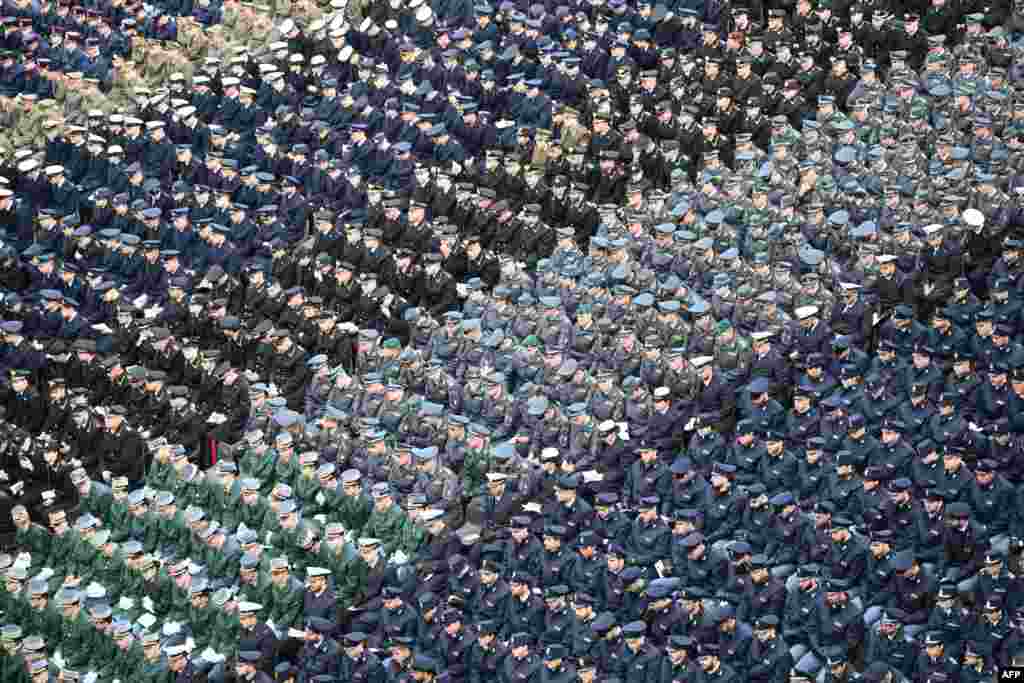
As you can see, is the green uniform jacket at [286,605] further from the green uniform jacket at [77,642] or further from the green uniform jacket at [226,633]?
the green uniform jacket at [77,642]

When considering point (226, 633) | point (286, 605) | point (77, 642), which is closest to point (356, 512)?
point (286, 605)

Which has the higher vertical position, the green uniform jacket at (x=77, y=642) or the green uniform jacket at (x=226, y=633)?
the green uniform jacket at (x=226, y=633)

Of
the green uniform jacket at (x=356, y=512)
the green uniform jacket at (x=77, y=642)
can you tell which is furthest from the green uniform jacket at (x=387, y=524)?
the green uniform jacket at (x=77, y=642)

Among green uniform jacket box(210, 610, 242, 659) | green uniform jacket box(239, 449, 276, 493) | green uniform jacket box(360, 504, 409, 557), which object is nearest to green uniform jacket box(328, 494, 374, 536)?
green uniform jacket box(360, 504, 409, 557)

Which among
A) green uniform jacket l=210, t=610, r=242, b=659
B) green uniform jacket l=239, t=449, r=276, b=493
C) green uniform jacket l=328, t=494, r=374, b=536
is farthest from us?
green uniform jacket l=239, t=449, r=276, b=493

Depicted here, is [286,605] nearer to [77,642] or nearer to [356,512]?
[356,512]

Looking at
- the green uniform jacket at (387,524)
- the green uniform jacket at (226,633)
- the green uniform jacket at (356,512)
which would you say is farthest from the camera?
the green uniform jacket at (356,512)

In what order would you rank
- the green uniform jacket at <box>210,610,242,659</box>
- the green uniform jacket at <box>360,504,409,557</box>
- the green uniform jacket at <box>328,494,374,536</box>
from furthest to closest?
the green uniform jacket at <box>328,494,374,536</box> < the green uniform jacket at <box>360,504,409,557</box> < the green uniform jacket at <box>210,610,242,659</box>

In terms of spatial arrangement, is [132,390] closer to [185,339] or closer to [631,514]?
[185,339]

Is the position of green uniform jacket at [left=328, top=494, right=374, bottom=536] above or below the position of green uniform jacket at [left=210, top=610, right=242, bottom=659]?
above

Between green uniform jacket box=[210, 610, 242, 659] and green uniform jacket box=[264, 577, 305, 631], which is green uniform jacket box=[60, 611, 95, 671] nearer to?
green uniform jacket box=[210, 610, 242, 659]

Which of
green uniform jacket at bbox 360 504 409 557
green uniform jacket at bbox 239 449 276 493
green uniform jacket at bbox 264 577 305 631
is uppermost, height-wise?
green uniform jacket at bbox 360 504 409 557
